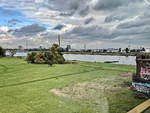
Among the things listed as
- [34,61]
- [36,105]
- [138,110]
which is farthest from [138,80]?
[34,61]

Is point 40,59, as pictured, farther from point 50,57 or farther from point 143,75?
point 143,75

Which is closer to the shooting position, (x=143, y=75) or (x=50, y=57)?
(x=143, y=75)

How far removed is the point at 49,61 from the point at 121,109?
14750mm

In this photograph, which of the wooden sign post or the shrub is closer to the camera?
the wooden sign post

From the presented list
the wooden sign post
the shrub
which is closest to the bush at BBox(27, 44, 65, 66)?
the shrub

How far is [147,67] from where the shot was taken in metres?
5.67

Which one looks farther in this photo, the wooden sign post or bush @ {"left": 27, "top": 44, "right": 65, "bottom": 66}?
bush @ {"left": 27, "top": 44, "right": 65, "bottom": 66}

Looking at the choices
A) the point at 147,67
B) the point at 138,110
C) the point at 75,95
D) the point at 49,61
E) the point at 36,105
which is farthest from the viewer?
the point at 49,61

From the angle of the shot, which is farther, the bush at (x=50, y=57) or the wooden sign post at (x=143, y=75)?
the bush at (x=50, y=57)

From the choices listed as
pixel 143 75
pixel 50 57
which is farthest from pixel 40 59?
pixel 143 75

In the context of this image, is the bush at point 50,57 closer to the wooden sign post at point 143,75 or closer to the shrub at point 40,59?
the shrub at point 40,59

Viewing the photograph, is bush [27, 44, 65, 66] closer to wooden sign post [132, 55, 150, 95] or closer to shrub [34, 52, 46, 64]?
shrub [34, 52, 46, 64]

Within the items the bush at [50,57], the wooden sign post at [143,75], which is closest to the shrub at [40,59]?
the bush at [50,57]

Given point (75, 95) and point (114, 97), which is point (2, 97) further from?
point (114, 97)
